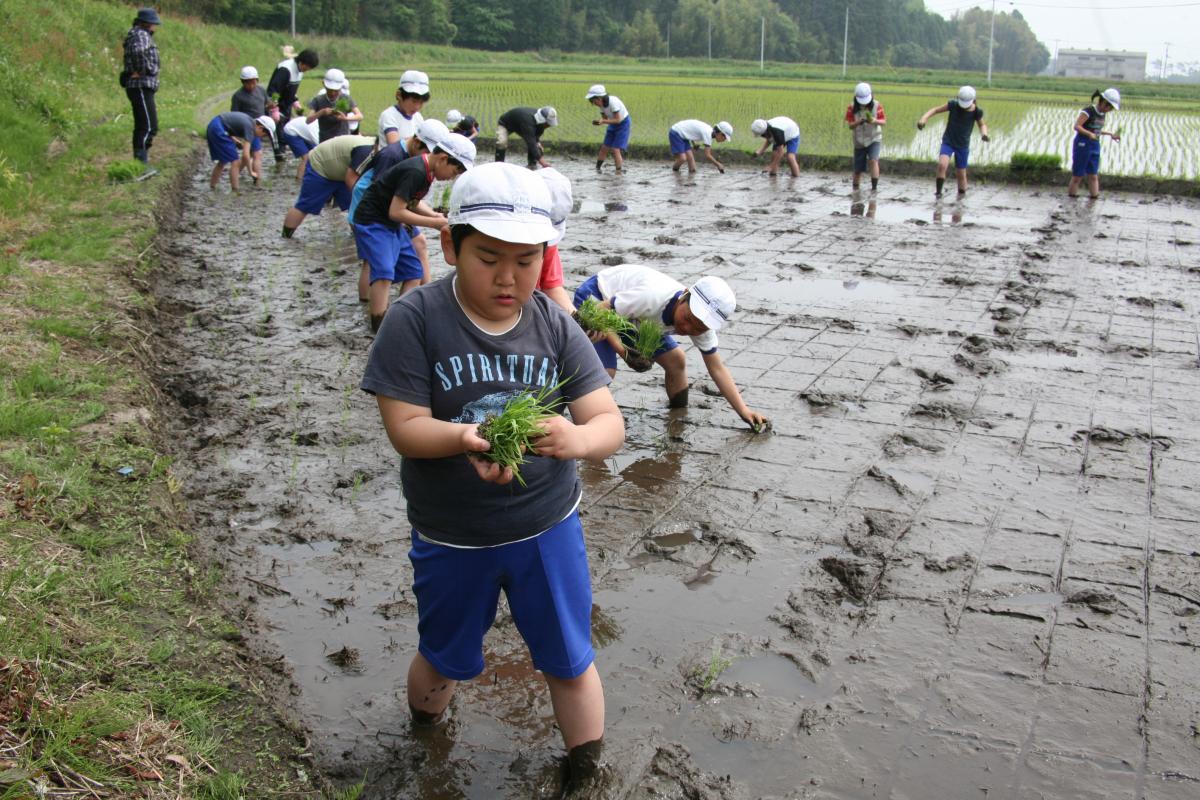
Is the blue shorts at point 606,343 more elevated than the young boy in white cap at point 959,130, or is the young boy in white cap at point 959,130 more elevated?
the young boy in white cap at point 959,130

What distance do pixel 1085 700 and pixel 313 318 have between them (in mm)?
6241

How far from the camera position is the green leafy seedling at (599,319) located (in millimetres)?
5625

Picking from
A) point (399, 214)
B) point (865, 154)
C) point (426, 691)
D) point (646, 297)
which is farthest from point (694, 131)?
point (426, 691)

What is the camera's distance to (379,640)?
3934 mm

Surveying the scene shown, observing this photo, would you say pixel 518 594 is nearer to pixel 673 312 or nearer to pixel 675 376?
pixel 673 312

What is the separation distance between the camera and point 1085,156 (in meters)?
14.9

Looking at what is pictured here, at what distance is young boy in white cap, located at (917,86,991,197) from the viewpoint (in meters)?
14.4

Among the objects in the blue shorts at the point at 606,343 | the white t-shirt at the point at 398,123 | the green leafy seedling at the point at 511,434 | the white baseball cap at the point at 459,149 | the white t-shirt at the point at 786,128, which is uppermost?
the white t-shirt at the point at 786,128

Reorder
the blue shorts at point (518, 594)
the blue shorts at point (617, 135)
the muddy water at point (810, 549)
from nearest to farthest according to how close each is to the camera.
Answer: the blue shorts at point (518, 594), the muddy water at point (810, 549), the blue shorts at point (617, 135)

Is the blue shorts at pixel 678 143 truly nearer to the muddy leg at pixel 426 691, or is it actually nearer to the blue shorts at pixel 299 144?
the blue shorts at pixel 299 144

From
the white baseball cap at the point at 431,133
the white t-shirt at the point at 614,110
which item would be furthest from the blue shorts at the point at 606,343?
the white t-shirt at the point at 614,110

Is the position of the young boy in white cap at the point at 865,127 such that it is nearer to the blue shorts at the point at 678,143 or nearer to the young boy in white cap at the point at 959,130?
the young boy in white cap at the point at 959,130

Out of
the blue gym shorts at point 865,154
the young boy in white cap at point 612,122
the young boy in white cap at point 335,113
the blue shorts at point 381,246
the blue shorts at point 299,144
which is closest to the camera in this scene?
the blue shorts at point 381,246

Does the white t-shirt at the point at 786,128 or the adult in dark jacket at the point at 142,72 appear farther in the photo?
the white t-shirt at the point at 786,128
